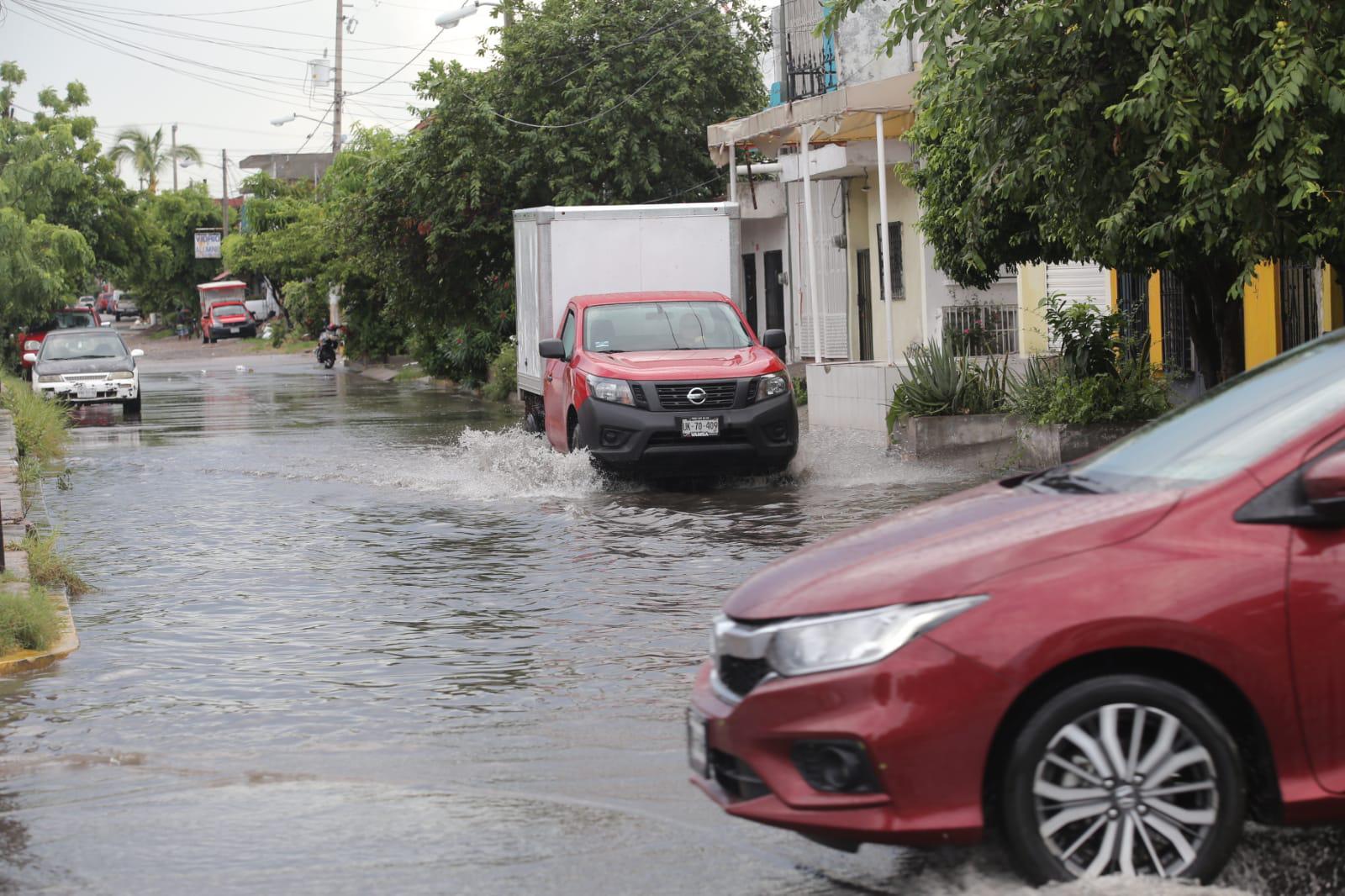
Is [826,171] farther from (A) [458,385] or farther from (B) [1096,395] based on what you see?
(A) [458,385]

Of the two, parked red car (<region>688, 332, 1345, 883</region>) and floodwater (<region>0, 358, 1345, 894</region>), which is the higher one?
parked red car (<region>688, 332, 1345, 883</region>)

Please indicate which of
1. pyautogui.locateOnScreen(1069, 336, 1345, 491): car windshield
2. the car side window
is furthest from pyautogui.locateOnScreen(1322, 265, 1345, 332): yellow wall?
pyautogui.locateOnScreen(1069, 336, 1345, 491): car windshield

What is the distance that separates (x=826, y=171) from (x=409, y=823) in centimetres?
2233

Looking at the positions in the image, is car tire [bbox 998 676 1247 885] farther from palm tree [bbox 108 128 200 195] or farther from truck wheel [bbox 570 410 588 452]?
palm tree [bbox 108 128 200 195]

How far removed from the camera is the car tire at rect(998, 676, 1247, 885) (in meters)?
4.51

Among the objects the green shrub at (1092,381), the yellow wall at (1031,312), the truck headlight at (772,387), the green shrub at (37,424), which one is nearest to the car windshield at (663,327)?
the truck headlight at (772,387)

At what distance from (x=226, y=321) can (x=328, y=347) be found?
2916 cm

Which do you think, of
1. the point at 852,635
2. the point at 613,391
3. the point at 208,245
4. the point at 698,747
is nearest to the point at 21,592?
the point at 698,747

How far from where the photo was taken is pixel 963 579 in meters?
4.57

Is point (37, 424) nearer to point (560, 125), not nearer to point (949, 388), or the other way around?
point (949, 388)

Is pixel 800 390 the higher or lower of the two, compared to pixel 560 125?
lower

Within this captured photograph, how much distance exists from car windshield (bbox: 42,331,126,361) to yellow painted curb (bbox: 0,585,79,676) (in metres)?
22.3

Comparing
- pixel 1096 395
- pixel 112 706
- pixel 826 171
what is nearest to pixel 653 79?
pixel 826 171

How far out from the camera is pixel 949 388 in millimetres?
18625
